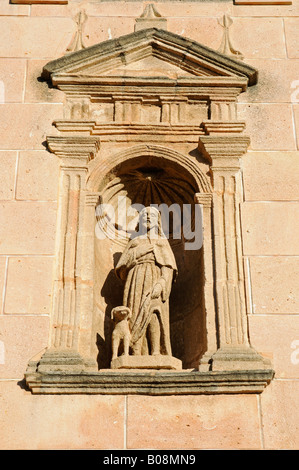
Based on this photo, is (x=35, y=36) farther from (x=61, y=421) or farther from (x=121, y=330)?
(x=61, y=421)

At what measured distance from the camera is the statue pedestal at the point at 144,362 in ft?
26.9

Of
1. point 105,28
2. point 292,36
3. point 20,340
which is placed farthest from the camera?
point 105,28

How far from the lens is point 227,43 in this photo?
33.6 ft

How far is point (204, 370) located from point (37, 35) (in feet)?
15.2

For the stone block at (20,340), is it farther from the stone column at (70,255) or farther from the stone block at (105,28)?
the stone block at (105,28)

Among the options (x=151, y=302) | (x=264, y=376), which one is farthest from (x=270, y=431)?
(x=151, y=302)

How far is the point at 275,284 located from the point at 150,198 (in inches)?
89.3

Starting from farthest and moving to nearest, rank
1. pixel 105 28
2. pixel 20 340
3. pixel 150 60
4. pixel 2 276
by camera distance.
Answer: pixel 105 28 < pixel 150 60 < pixel 2 276 < pixel 20 340

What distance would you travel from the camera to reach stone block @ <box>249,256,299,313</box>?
8414 millimetres

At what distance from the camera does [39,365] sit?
798 cm

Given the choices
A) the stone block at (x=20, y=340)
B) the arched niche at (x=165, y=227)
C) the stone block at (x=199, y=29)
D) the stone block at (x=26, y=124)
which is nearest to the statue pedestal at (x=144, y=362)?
the arched niche at (x=165, y=227)

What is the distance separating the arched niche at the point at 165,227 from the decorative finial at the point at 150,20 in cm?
176

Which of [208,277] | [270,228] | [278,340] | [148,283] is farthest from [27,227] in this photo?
[278,340]

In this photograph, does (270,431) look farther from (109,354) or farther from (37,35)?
(37,35)
